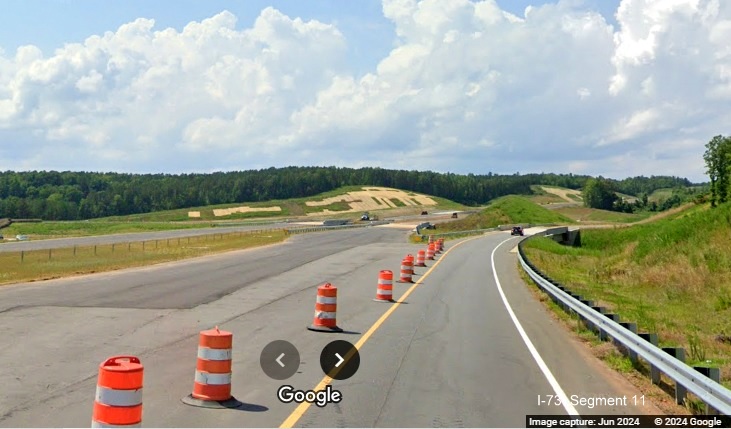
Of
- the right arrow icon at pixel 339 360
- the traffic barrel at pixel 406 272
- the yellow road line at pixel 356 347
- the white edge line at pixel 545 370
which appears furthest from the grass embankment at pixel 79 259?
the right arrow icon at pixel 339 360

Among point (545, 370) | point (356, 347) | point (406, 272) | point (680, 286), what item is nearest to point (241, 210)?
point (406, 272)

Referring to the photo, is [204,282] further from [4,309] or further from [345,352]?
[345,352]

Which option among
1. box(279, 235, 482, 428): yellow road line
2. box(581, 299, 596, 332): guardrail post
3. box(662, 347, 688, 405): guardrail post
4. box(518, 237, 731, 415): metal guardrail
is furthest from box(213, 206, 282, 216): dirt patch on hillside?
box(662, 347, 688, 405): guardrail post

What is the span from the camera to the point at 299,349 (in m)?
14.1

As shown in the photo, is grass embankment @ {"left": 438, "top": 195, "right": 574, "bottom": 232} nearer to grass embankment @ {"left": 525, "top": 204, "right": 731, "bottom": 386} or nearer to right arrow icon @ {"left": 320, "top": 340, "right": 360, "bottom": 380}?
grass embankment @ {"left": 525, "top": 204, "right": 731, "bottom": 386}

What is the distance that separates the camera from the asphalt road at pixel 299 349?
926 centimetres

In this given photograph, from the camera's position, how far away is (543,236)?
8600cm

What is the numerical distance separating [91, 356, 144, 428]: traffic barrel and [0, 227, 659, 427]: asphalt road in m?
1.61

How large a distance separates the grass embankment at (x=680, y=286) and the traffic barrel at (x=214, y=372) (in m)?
7.50

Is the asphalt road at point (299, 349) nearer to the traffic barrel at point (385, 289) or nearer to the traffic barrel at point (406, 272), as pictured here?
the traffic barrel at point (385, 289)

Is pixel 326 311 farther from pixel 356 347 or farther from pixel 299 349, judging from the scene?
pixel 299 349

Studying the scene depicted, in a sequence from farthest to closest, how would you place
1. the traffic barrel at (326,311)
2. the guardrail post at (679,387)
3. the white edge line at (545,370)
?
the traffic barrel at (326,311) < the guardrail post at (679,387) < the white edge line at (545,370)

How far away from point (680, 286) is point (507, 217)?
9850 centimetres

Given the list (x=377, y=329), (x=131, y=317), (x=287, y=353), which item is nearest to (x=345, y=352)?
(x=287, y=353)
